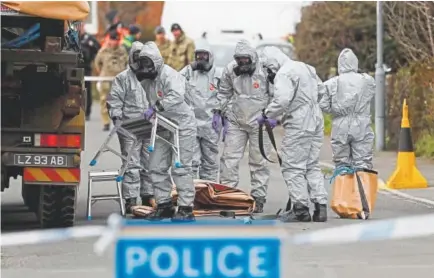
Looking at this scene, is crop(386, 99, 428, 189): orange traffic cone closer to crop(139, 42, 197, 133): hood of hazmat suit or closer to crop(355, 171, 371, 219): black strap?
crop(355, 171, 371, 219): black strap

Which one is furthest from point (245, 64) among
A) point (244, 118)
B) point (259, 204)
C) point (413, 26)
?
point (413, 26)

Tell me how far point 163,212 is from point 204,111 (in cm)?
207

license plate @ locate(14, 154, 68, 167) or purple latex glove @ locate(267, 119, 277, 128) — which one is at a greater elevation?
purple latex glove @ locate(267, 119, 277, 128)

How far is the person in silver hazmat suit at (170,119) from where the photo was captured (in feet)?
40.0

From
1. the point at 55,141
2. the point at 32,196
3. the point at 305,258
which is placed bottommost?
the point at 305,258

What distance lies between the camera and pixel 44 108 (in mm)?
11492

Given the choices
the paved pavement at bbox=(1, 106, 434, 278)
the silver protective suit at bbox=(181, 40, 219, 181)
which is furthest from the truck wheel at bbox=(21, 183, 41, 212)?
the silver protective suit at bbox=(181, 40, 219, 181)

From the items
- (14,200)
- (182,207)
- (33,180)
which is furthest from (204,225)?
(14,200)

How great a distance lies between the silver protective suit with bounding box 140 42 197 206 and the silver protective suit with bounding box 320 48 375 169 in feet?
5.33

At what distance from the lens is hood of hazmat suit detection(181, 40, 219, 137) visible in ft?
46.6

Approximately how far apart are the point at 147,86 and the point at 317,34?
13.3 metres

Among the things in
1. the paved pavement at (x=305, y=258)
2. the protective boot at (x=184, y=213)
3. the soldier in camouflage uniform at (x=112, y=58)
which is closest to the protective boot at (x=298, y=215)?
the paved pavement at (x=305, y=258)

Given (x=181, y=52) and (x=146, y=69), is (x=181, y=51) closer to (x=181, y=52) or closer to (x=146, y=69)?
(x=181, y=52)

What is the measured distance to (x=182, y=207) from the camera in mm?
12328
